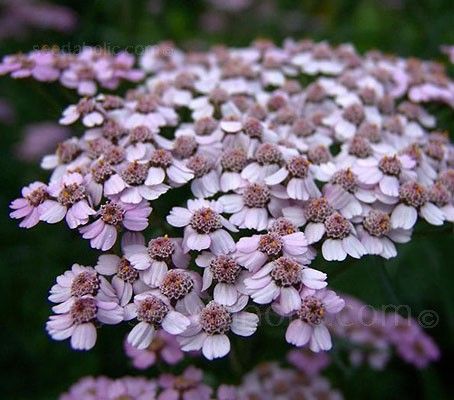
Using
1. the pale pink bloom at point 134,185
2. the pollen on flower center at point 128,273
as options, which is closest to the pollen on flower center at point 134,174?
the pale pink bloom at point 134,185

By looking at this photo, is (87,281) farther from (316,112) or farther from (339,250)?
(316,112)

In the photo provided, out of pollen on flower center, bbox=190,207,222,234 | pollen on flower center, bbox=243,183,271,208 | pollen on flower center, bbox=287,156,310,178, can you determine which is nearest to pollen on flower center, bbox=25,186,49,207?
pollen on flower center, bbox=190,207,222,234

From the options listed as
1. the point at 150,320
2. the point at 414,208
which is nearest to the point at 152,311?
the point at 150,320

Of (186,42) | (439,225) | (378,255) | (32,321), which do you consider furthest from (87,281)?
(186,42)

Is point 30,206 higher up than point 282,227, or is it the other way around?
point 282,227

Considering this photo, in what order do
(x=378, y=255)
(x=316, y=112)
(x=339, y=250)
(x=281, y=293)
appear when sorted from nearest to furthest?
1. (x=281, y=293)
2. (x=339, y=250)
3. (x=378, y=255)
4. (x=316, y=112)

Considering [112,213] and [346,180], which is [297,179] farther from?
[112,213]
